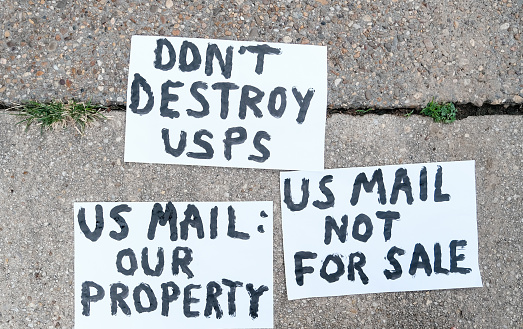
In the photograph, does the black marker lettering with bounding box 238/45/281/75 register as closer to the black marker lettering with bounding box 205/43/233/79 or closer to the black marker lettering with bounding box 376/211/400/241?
the black marker lettering with bounding box 205/43/233/79

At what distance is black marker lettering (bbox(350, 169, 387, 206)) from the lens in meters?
1.59

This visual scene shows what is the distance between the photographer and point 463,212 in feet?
5.29

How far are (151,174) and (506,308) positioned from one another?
1.34 metres

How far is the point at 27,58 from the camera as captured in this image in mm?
1562

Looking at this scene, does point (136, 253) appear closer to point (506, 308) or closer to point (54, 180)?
point (54, 180)

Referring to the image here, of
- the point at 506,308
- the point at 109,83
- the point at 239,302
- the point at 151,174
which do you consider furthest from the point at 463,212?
the point at 109,83

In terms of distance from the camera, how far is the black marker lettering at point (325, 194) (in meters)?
1.59

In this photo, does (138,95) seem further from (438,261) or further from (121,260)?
(438,261)

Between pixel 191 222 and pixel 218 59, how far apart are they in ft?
1.86

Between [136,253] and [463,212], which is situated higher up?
[463,212]

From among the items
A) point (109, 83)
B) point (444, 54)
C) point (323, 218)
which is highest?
point (444, 54)

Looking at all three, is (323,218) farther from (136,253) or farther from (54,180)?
(54,180)

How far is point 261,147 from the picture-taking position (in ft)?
5.13

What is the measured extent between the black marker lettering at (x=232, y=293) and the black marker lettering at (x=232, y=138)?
0.44 m
